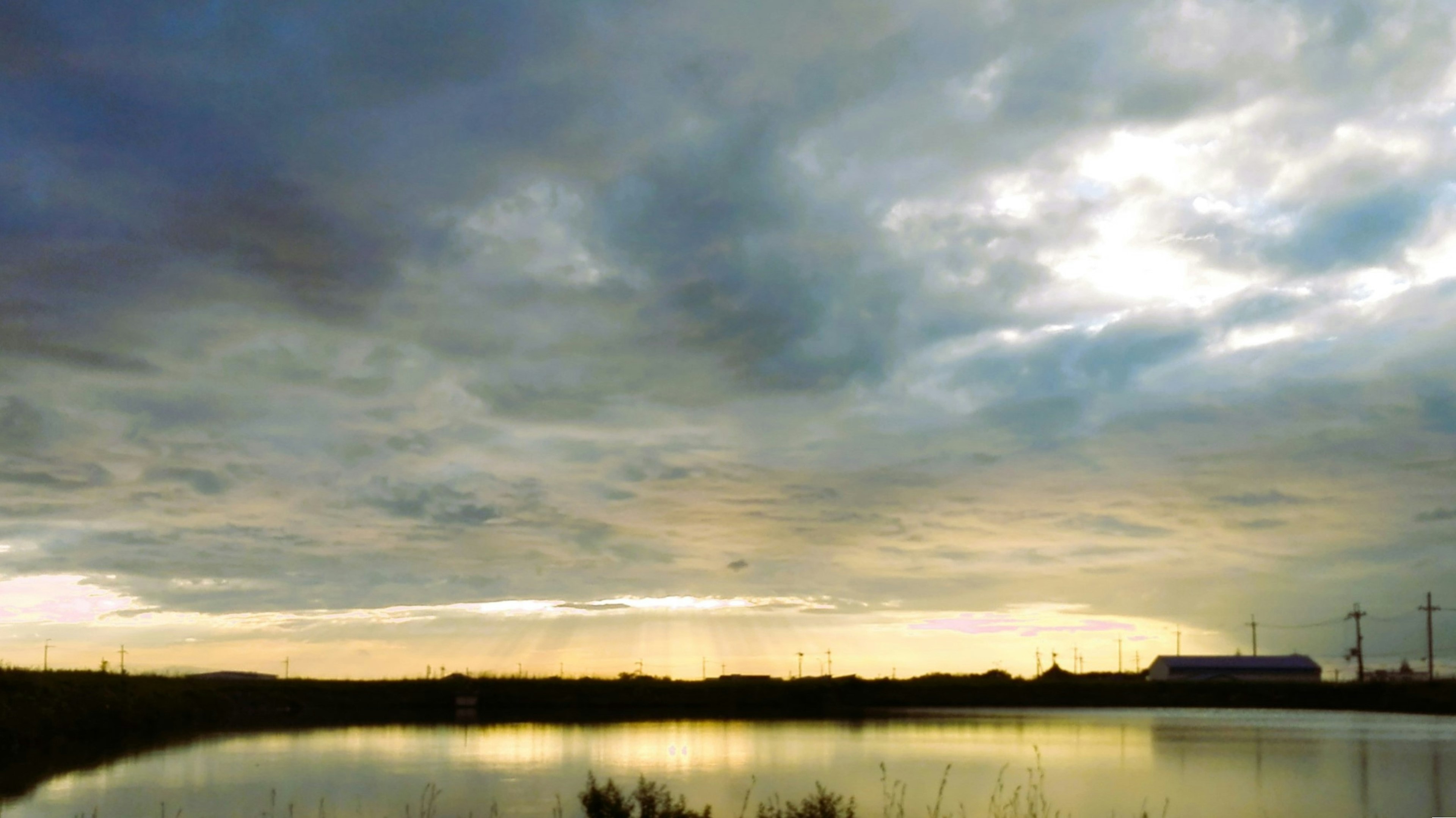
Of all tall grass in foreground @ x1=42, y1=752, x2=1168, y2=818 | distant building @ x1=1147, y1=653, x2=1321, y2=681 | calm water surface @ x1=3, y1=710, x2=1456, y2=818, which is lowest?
distant building @ x1=1147, y1=653, x2=1321, y2=681

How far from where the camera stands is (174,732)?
79500mm

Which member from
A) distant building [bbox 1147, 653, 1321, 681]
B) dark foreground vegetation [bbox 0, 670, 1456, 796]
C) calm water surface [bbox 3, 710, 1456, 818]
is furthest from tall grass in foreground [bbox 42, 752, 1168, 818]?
distant building [bbox 1147, 653, 1321, 681]

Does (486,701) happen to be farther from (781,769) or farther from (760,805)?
(760,805)

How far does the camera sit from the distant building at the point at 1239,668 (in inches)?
6870

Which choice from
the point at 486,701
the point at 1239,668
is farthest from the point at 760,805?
the point at 1239,668

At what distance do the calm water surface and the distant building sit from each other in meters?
93.3

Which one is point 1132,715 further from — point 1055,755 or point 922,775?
point 922,775

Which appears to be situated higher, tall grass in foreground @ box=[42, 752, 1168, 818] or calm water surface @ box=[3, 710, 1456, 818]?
tall grass in foreground @ box=[42, 752, 1168, 818]

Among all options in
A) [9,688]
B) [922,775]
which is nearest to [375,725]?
[9,688]

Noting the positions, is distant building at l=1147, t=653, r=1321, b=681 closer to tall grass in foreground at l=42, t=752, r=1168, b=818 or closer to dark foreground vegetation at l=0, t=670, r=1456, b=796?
dark foreground vegetation at l=0, t=670, r=1456, b=796

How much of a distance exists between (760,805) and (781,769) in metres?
22.5

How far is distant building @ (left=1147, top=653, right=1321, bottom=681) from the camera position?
174 metres

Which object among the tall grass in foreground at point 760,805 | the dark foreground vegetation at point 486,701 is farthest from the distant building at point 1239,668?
Result: the tall grass in foreground at point 760,805

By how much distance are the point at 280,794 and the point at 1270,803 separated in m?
34.0
